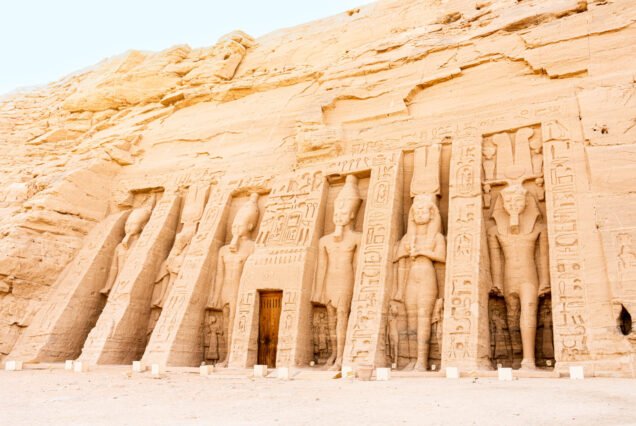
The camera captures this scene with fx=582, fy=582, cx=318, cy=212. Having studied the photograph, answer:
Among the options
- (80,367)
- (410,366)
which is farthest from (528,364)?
(80,367)

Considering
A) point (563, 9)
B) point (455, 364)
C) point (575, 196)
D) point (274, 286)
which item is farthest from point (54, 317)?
point (563, 9)

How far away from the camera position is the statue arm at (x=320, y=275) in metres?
9.40

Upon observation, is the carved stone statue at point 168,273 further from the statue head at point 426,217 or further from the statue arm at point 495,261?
the statue arm at point 495,261

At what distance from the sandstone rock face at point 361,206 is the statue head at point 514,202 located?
41 mm

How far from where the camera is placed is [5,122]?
16.7 meters

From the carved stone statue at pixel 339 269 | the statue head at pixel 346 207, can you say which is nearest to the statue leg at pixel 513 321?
the carved stone statue at pixel 339 269

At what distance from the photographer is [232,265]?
418 inches

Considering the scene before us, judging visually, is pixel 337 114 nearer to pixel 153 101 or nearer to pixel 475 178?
pixel 475 178

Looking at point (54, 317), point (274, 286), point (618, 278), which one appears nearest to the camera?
point (618, 278)

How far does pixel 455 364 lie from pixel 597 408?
3.41 meters

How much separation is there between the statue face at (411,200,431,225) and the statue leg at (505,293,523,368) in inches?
63.8

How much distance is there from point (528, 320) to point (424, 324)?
1397 millimetres

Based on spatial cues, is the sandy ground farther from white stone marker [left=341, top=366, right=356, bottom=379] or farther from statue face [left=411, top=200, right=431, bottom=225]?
statue face [left=411, top=200, right=431, bottom=225]

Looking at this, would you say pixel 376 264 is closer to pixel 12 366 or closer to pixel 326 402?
pixel 326 402
